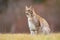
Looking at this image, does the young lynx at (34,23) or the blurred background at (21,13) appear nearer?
the young lynx at (34,23)

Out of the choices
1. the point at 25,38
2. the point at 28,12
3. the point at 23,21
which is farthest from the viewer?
the point at 23,21

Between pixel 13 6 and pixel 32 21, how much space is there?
110 cm

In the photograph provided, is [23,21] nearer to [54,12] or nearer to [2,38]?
[54,12]

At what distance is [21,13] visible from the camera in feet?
12.7

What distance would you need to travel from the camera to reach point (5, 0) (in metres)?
4.00

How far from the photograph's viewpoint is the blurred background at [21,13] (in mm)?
3852

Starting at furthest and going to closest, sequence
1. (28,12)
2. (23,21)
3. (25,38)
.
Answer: (23,21) → (28,12) → (25,38)

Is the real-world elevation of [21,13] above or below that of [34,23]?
above

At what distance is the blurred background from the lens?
3.85 m

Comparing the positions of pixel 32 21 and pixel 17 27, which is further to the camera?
pixel 17 27

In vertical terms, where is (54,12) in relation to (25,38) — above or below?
above

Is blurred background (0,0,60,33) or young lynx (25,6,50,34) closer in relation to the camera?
young lynx (25,6,50,34)

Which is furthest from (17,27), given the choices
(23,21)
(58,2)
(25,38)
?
(25,38)

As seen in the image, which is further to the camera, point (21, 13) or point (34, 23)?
point (21, 13)
